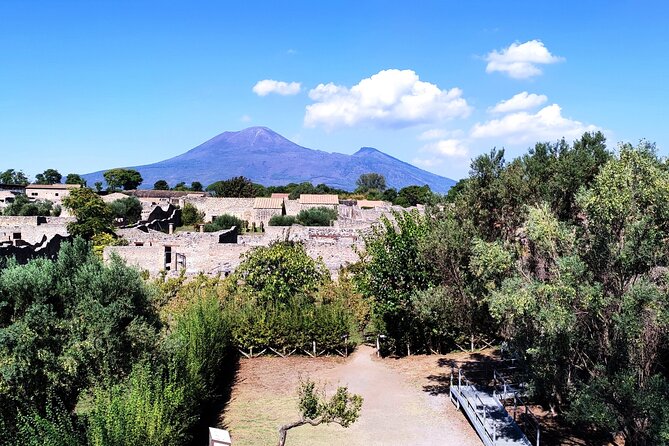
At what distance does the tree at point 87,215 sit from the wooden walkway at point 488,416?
117 feet

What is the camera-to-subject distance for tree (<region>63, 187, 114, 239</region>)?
4559 cm

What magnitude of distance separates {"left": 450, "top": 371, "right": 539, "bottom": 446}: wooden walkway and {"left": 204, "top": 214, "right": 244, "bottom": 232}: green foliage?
4216 centimetres

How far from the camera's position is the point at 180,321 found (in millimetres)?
16547

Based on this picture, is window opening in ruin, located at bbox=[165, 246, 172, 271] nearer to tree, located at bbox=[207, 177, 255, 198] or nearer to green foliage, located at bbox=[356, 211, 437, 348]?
green foliage, located at bbox=[356, 211, 437, 348]

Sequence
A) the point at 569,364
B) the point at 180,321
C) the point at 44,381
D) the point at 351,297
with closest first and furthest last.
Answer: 1. the point at 44,381
2. the point at 569,364
3. the point at 180,321
4. the point at 351,297

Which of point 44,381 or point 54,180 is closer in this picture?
point 44,381

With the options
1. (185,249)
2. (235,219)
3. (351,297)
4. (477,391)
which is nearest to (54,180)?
(235,219)

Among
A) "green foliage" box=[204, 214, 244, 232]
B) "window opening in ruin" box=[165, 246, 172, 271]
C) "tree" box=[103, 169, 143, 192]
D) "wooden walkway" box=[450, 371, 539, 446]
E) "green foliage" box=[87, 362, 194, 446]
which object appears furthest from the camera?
"tree" box=[103, 169, 143, 192]

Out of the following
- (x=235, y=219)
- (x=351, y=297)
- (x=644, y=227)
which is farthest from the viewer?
(x=235, y=219)

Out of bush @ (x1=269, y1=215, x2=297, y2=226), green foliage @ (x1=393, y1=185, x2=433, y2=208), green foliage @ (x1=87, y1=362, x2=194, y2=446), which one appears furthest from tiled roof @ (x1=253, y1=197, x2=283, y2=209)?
green foliage @ (x1=87, y1=362, x2=194, y2=446)

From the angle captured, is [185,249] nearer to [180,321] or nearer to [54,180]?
[180,321]

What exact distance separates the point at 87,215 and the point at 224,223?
1347cm

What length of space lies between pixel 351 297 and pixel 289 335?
372 centimetres

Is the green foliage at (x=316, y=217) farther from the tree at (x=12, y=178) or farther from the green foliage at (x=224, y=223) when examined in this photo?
the tree at (x=12, y=178)
